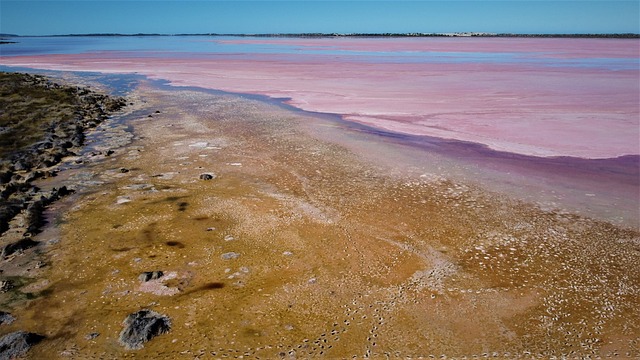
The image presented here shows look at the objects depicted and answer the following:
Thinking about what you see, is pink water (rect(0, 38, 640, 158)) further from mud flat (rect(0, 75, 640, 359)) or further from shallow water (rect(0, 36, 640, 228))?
mud flat (rect(0, 75, 640, 359))

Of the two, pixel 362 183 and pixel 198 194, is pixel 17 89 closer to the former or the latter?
pixel 198 194

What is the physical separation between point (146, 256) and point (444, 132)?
9084 millimetres

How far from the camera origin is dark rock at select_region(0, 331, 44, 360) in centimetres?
396

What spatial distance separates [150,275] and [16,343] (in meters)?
1.42

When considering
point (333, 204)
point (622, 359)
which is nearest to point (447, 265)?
point (622, 359)

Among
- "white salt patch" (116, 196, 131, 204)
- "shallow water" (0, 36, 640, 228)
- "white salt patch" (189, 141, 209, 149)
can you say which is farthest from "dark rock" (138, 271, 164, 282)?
"white salt patch" (189, 141, 209, 149)

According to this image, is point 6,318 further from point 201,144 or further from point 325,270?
point 201,144

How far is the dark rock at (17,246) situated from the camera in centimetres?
562

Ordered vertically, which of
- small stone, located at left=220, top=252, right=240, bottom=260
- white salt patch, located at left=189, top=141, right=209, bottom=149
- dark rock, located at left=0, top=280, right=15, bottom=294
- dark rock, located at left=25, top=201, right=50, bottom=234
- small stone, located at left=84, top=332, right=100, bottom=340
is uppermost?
white salt patch, located at left=189, top=141, right=209, bottom=149

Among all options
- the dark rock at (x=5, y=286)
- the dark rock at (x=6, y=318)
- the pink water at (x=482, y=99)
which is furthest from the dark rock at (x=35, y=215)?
the pink water at (x=482, y=99)

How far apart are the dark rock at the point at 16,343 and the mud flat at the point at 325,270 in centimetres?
13

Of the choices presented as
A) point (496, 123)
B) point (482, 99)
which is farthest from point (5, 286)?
point (482, 99)

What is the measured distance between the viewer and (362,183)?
27.1 ft

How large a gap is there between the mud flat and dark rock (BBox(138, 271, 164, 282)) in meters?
0.02
